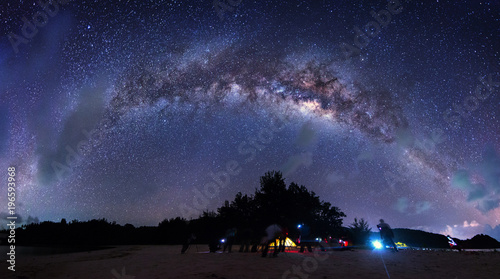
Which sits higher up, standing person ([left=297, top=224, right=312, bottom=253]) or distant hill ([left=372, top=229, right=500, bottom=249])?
standing person ([left=297, top=224, right=312, bottom=253])

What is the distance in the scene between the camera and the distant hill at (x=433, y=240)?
32953mm

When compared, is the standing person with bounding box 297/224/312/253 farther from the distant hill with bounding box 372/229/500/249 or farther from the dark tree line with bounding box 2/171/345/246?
the distant hill with bounding box 372/229/500/249

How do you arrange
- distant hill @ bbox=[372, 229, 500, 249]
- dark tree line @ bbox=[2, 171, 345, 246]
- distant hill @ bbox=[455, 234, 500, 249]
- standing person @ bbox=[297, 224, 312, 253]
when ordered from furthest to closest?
dark tree line @ bbox=[2, 171, 345, 246] → distant hill @ bbox=[372, 229, 500, 249] → distant hill @ bbox=[455, 234, 500, 249] → standing person @ bbox=[297, 224, 312, 253]

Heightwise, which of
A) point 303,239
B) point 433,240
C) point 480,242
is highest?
point 303,239

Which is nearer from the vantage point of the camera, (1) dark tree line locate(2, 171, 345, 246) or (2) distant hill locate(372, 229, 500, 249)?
(2) distant hill locate(372, 229, 500, 249)

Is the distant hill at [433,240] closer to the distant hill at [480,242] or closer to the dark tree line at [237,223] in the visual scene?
the distant hill at [480,242]

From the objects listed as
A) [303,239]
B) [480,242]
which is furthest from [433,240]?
[303,239]

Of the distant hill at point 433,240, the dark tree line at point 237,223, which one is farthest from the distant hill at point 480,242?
the dark tree line at point 237,223

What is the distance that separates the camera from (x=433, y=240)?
46344 millimetres

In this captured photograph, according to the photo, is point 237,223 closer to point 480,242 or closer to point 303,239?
point 303,239

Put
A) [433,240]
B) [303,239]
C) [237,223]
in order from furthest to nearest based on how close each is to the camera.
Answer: [433,240]
[237,223]
[303,239]

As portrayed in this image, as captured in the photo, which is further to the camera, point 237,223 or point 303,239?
point 237,223

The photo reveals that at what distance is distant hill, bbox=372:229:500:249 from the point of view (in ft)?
108

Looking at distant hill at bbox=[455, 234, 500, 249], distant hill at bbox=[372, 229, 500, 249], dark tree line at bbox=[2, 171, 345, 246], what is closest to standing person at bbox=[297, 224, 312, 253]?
dark tree line at bbox=[2, 171, 345, 246]
